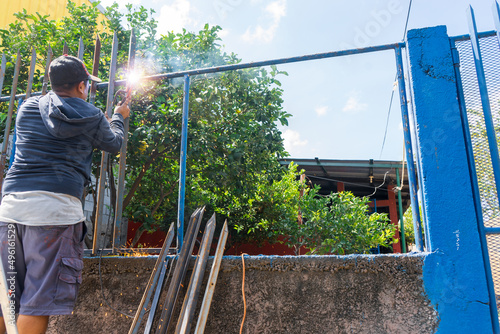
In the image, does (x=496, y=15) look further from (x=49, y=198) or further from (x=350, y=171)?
(x=350, y=171)

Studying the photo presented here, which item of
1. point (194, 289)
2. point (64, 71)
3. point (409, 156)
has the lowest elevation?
point (194, 289)

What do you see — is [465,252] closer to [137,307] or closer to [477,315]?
[477,315]

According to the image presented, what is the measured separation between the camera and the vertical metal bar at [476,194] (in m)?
1.75

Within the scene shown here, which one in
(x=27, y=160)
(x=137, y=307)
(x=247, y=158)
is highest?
(x=247, y=158)

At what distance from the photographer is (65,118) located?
1.85m

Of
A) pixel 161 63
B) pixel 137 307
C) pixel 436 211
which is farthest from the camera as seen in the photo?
pixel 161 63

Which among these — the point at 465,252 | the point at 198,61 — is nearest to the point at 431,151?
the point at 465,252

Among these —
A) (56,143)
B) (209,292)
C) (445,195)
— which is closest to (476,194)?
(445,195)

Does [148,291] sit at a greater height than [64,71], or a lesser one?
lesser

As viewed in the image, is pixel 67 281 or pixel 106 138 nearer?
pixel 67 281

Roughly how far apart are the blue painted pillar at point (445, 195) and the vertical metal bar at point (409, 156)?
51 millimetres

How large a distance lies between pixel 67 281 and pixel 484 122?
Answer: 7.35 feet

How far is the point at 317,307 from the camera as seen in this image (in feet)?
6.36

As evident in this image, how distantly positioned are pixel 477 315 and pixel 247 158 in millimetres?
4073
